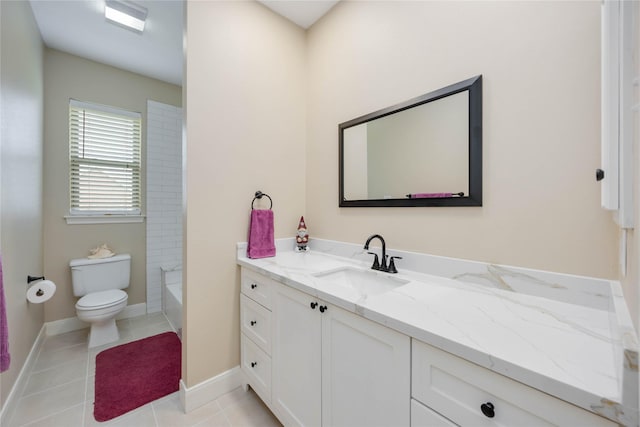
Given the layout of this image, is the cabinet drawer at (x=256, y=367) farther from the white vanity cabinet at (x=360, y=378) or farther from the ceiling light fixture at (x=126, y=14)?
the ceiling light fixture at (x=126, y=14)

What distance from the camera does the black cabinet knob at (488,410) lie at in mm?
631

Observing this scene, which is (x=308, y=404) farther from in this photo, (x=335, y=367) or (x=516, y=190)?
(x=516, y=190)

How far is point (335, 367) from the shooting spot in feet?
3.45

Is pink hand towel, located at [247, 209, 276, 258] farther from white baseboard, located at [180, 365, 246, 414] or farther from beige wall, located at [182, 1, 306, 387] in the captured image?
white baseboard, located at [180, 365, 246, 414]

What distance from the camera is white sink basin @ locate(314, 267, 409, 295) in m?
1.36

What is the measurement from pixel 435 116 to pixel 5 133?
7.88 feet

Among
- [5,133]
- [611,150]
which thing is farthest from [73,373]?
[611,150]

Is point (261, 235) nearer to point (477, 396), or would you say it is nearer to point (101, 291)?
point (477, 396)

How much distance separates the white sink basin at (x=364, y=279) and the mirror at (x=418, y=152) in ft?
1.38

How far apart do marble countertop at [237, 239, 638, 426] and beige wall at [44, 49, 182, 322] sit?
2.32m

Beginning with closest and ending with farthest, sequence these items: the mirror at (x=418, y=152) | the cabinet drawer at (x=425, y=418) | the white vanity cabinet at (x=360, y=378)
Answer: the white vanity cabinet at (x=360, y=378) → the cabinet drawer at (x=425, y=418) → the mirror at (x=418, y=152)

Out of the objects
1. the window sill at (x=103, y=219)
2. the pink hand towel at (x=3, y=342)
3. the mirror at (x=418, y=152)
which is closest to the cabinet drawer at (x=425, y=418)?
the mirror at (x=418, y=152)

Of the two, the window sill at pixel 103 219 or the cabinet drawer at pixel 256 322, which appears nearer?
the cabinet drawer at pixel 256 322

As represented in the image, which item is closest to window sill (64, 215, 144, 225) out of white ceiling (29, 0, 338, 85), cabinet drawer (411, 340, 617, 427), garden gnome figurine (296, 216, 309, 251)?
white ceiling (29, 0, 338, 85)
